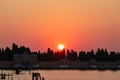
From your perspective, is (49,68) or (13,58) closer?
(13,58)

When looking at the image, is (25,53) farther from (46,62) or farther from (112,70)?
(112,70)

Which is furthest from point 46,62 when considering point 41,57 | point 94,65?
point 94,65

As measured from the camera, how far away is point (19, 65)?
158750 millimetres

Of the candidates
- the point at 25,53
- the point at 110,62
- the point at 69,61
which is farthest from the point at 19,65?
the point at 110,62

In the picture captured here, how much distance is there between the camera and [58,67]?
169 metres

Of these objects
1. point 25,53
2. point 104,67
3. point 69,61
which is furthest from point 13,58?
point 104,67

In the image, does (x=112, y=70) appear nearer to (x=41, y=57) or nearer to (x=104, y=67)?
(x=104, y=67)

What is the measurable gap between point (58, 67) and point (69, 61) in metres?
4.24

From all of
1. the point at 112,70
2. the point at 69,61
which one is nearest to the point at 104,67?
the point at 112,70

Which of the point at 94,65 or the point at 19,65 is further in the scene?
the point at 94,65

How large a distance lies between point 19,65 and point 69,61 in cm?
1550

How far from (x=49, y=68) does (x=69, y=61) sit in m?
11.5

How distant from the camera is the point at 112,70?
175500mm

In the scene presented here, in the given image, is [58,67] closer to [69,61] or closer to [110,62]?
[69,61]
